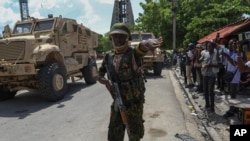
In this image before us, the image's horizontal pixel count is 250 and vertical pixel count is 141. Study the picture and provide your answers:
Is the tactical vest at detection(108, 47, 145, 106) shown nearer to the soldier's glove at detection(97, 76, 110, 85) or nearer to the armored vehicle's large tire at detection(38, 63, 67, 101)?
the soldier's glove at detection(97, 76, 110, 85)

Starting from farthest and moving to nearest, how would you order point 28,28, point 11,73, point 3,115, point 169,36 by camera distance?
point 169,36 < point 28,28 < point 11,73 < point 3,115

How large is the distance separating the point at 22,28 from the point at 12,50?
2011mm

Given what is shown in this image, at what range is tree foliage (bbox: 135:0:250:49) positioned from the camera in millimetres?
15977

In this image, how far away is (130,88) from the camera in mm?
3469

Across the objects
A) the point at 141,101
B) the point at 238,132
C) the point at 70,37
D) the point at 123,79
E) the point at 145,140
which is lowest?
the point at 145,140

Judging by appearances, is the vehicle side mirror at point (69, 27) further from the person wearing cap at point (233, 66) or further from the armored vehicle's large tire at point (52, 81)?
the person wearing cap at point (233, 66)

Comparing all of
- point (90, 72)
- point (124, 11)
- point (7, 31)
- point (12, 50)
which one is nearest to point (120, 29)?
point (12, 50)

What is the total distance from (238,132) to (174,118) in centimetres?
284

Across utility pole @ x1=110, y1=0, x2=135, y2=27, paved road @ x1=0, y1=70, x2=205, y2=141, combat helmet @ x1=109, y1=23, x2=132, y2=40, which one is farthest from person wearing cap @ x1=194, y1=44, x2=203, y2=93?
utility pole @ x1=110, y1=0, x2=135, y2=27

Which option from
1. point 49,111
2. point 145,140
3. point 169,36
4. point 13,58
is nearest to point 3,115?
point 49,111

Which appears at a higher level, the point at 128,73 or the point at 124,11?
the point at 124,11

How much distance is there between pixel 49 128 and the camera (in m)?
6.18

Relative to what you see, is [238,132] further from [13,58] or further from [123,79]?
[13,58]

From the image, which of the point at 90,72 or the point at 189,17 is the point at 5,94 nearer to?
the point at 90,72
